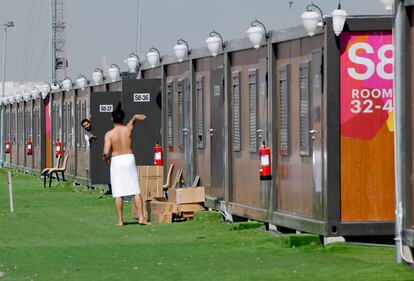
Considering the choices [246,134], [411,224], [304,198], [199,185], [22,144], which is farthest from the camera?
[22,144]

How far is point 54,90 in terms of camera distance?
49.5 meters

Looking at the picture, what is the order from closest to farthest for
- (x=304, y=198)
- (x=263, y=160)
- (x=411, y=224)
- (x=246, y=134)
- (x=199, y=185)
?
(x=411, y=224), (x=304, y=198), (x=263, y=160), (x=246, y=134), (x=199, y=185)

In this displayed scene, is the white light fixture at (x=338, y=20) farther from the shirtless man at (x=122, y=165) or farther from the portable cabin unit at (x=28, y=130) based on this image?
the portable cabin unit at (x=28, y=130)

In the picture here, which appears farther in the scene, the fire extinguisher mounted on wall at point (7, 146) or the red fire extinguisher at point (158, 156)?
the fire extinguisher mounted on wall at point (7, 146)

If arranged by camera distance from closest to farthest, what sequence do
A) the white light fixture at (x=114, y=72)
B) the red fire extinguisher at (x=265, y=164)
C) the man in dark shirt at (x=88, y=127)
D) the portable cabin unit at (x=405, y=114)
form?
the portable cabin unit at (x=405, y=114) < the red fire extinguisher at (x=265, y=164) < the man in dark shirt at (x=88, y=127) < the white light fixture at (x=114, y=72)

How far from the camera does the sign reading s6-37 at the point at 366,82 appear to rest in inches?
706

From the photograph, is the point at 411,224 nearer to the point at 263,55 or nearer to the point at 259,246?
the point at 259,246

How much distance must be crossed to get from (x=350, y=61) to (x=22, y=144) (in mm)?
43124

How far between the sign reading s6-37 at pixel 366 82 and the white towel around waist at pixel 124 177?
232 inches

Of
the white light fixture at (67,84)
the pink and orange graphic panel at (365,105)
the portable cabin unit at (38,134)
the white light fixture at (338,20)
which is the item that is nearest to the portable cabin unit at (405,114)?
the white light fixture at (338,20)

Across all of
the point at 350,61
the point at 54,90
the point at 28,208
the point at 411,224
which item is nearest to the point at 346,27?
the point at 350,61

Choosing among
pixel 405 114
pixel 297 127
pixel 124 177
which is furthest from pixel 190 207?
pixel 405 114

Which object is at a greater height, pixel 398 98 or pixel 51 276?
pixel 398 98

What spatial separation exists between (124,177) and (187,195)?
1.35 m
